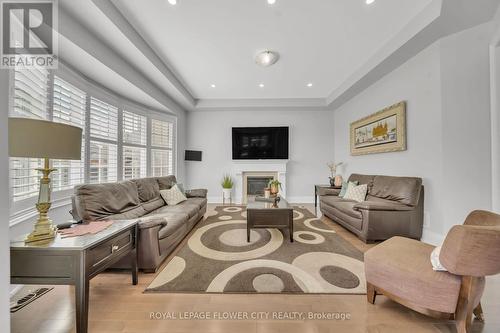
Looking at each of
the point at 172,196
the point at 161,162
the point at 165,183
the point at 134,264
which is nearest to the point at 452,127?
the point at 134,264

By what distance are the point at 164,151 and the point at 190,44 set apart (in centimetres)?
280

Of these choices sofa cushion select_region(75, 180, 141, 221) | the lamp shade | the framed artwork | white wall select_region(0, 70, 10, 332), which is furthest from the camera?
the framed artwork

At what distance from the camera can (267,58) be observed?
123 inches

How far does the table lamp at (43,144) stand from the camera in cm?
113

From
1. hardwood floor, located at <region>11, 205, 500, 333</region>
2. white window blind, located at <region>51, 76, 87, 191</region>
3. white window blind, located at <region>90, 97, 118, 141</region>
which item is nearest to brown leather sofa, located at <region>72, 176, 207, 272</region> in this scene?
hardwood floor, located at <region>11, 205, 500, 333</region>

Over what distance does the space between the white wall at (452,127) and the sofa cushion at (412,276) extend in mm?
1438

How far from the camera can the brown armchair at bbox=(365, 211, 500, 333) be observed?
1141mm

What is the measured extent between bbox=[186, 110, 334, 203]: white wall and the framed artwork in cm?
118

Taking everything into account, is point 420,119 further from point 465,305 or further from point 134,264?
point 134,264

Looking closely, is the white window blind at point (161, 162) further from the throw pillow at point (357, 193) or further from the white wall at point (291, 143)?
the throw pillow at point (357, 193)

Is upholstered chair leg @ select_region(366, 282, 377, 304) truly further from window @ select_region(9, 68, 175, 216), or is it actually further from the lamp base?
window @ select_region(9, 68, 175, 216)

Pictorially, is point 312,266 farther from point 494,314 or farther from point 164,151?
point 164,151

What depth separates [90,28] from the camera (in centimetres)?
214

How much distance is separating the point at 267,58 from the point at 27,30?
2835mm
